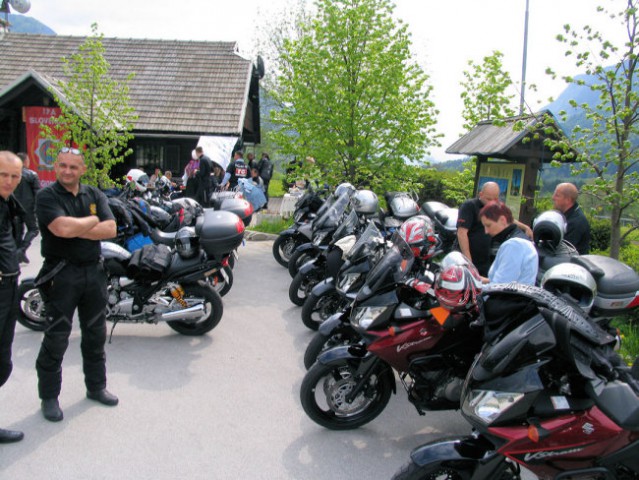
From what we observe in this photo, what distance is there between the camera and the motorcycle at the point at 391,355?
3.56 metres

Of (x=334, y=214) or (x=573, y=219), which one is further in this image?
(x=334, y=214)

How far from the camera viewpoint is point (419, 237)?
424 cm

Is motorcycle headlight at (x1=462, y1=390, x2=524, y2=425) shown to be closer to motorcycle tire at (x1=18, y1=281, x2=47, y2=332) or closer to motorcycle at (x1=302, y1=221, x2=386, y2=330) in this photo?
motorcycle at (x1=302, y1=221, x2=386, y2=330)

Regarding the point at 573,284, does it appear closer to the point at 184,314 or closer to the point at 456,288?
the point at 456,288

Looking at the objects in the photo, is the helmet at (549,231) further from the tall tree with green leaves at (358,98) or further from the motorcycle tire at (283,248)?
the tall tree with green leaves at (358,98)

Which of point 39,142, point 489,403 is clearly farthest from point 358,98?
point 39,142

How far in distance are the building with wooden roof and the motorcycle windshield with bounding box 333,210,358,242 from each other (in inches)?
434

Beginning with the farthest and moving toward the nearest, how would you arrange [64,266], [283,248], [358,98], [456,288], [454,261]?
1. [358,98]
2. [283,248]
3. [64,266]
4. [454,261]
5. [456,288]

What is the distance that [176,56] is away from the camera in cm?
1986

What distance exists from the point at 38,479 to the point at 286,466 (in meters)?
1.50

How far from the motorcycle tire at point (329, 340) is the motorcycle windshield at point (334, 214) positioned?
2626 mm

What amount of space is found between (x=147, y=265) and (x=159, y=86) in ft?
48.3

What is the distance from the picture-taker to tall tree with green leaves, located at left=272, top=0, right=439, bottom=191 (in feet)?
33.4

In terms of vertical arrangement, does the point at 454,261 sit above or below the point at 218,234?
above
